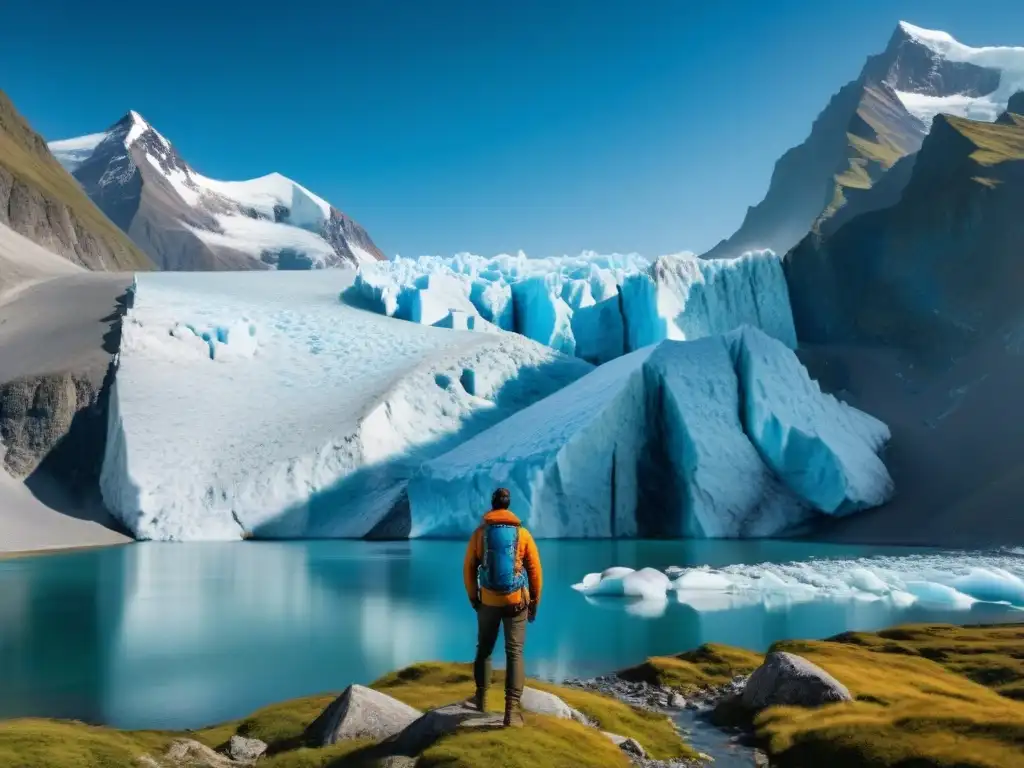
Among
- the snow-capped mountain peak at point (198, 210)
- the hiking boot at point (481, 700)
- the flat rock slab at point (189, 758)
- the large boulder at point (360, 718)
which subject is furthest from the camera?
the snow-capped mountain peak at point (198, 210)

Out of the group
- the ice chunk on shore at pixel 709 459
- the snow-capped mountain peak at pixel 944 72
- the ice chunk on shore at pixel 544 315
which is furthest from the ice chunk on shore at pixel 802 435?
the snow-capped mountain peak at pixel 944 72

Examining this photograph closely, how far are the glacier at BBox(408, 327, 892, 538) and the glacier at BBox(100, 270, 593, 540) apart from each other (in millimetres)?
3311

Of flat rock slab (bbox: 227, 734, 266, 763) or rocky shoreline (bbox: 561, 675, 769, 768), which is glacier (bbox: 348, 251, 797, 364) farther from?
flat rock slab (bbox: 227, 734, 266, 763)

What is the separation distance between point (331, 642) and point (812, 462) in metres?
24.4

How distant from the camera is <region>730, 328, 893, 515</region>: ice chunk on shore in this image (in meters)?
34.7

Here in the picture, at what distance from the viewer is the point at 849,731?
24.3ft

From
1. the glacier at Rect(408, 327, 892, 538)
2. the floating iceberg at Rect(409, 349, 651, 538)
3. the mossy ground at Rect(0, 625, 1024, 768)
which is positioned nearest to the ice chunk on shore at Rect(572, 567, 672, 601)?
the mossy ground at Rect(0, 625, 1024, 768)

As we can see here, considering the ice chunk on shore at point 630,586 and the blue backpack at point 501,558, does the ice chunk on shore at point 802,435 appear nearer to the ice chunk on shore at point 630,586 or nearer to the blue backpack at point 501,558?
the ice chunk on shore at point 630,586

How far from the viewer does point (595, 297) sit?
2210 inches

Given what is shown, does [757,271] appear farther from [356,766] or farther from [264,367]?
[356,766]

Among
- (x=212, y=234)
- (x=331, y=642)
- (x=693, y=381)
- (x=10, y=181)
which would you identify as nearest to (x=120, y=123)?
(x=212, y=234)

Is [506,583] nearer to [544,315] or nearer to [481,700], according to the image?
[481,700]

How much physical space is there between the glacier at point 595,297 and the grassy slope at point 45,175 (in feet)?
149

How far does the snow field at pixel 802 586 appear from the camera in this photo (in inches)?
784
